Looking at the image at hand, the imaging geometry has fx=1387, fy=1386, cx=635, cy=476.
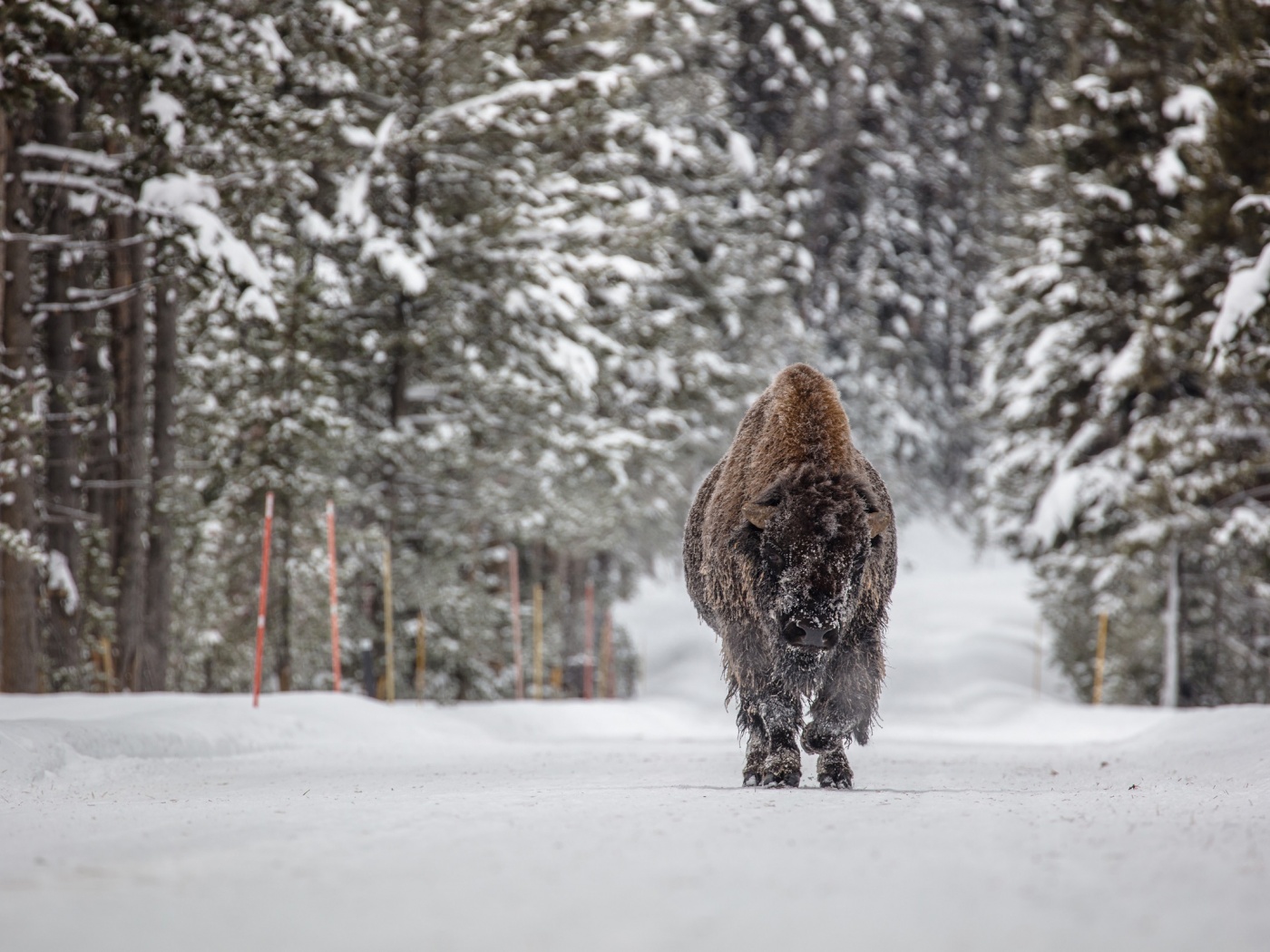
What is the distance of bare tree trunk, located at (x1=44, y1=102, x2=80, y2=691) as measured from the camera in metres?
13.4

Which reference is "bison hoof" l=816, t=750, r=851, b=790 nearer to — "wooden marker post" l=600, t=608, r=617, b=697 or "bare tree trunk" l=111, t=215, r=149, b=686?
"bare tree trunk" l=111, t=215, r=149, b=686

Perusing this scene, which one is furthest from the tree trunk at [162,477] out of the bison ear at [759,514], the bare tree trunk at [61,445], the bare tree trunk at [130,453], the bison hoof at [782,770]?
the bison ear at [759,514]

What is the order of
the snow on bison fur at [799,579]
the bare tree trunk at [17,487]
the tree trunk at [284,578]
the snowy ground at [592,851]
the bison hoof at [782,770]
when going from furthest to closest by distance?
the tree trunk at [284,578]
the bare tree trunk at [17,487]
the bison hoof at [782,770]
the snow on bison fur at [799,579]
the snowy ground at [592,851]

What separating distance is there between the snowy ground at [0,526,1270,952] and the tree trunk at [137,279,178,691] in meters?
5.22

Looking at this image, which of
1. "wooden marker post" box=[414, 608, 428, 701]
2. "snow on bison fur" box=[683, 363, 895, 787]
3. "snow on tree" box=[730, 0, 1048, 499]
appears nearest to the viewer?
"snow on bison fur" box=[683, 363, 895, 787]

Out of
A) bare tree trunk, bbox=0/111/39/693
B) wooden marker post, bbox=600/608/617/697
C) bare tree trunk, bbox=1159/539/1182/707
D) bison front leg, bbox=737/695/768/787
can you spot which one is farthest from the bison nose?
wooden marker post, bbox=600/608/617/697

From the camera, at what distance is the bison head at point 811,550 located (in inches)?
238

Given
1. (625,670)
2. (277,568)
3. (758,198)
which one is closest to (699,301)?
(758,198)

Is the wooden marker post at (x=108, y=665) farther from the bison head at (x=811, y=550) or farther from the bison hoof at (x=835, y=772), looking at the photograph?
the bison head at (x=811, y=550)

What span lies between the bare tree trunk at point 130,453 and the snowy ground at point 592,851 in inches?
183

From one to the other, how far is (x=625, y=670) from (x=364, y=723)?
18100mm

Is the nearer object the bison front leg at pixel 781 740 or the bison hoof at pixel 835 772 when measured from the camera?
the bison front leg at pixel 781 740

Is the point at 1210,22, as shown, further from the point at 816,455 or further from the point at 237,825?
the point at 237,825

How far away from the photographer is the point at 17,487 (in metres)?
11.7
